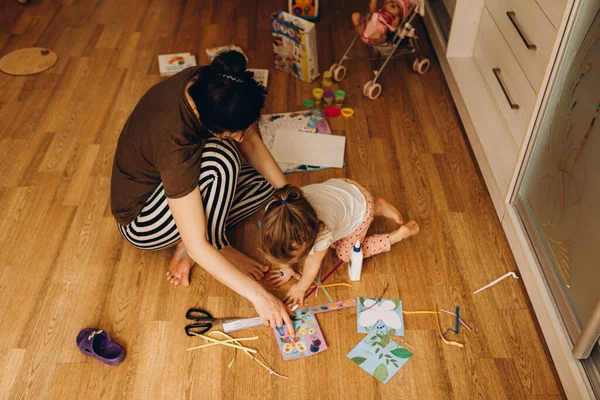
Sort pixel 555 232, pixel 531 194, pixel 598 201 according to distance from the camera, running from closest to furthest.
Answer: pixel 598 201 → pixel 555 232 → pixel 531 194

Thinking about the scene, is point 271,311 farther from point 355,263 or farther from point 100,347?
point 100,347

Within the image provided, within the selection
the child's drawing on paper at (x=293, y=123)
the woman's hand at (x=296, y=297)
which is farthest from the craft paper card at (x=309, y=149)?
the woman's hand at (x=296, y=297)

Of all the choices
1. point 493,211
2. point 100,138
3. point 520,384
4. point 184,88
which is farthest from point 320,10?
point 520,384

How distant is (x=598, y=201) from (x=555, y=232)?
25 cm

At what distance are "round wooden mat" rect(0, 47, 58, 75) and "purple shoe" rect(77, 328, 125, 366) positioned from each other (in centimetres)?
168

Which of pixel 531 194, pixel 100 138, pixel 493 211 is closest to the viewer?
pixel 531 194

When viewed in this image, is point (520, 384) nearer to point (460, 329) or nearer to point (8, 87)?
point (460, 329)

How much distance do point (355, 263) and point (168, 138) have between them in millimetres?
708

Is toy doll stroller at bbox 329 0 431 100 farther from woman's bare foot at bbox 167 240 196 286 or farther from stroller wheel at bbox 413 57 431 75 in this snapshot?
woman's bare foot at bbox 167 240 196 286

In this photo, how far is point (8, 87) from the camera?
2703mm

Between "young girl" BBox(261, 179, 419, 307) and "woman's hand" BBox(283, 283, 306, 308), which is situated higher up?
"young girl" BBox(261, 179, 419, 307)

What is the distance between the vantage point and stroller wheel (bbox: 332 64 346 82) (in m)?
2.71

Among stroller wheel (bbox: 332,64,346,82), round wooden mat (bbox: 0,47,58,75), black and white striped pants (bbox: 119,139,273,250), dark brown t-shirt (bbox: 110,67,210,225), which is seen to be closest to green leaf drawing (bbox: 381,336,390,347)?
black and white striped pants (bbox: 119,139,273,250)

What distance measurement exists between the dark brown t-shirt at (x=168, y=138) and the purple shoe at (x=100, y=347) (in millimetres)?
497
